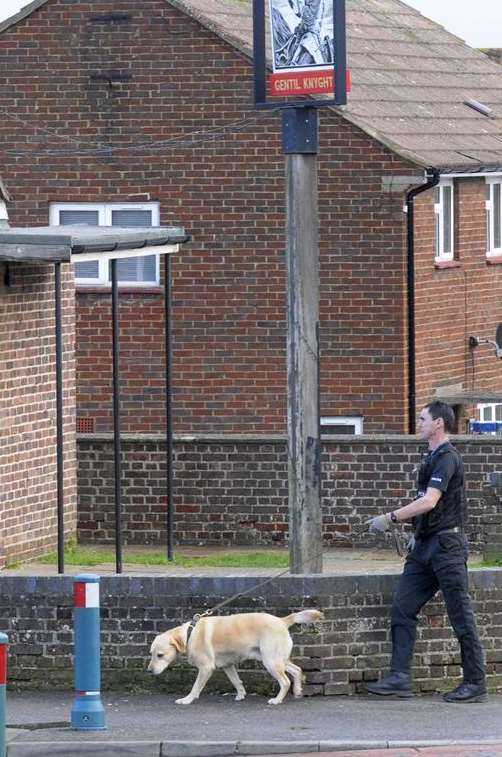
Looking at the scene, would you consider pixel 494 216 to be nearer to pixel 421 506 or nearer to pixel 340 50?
pixel 340 50

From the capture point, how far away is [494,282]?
26500 mm

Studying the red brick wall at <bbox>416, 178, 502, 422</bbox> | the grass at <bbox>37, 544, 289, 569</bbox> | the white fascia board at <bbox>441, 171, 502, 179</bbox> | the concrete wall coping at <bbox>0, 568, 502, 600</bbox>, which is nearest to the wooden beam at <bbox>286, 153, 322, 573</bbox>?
the concrete wall coping at <bbox>0, 568, 502, 600</bbox>

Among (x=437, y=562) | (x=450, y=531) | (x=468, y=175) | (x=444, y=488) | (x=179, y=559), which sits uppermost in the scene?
(x=468, y=175)

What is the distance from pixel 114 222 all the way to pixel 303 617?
42.3 ft

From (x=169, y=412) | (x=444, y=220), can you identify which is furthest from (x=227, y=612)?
(x=444, y=220)

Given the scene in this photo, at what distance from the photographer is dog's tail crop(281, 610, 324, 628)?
11.9m

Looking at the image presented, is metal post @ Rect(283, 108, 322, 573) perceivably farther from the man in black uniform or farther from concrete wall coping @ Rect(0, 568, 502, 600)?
the man in black uniform

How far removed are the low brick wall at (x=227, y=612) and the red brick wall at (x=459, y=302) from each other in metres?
11.2

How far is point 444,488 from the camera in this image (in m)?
11.8

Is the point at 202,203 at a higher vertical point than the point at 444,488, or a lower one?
higher

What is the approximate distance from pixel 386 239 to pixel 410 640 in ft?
38.4

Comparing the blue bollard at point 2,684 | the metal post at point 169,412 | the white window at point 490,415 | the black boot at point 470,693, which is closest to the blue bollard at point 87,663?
the blue bollard at point 2,684

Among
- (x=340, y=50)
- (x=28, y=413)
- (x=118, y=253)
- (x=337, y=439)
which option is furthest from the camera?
(x=337, y=439)

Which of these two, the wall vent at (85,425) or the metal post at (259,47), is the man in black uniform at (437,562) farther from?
the wall vent at (85,425)
